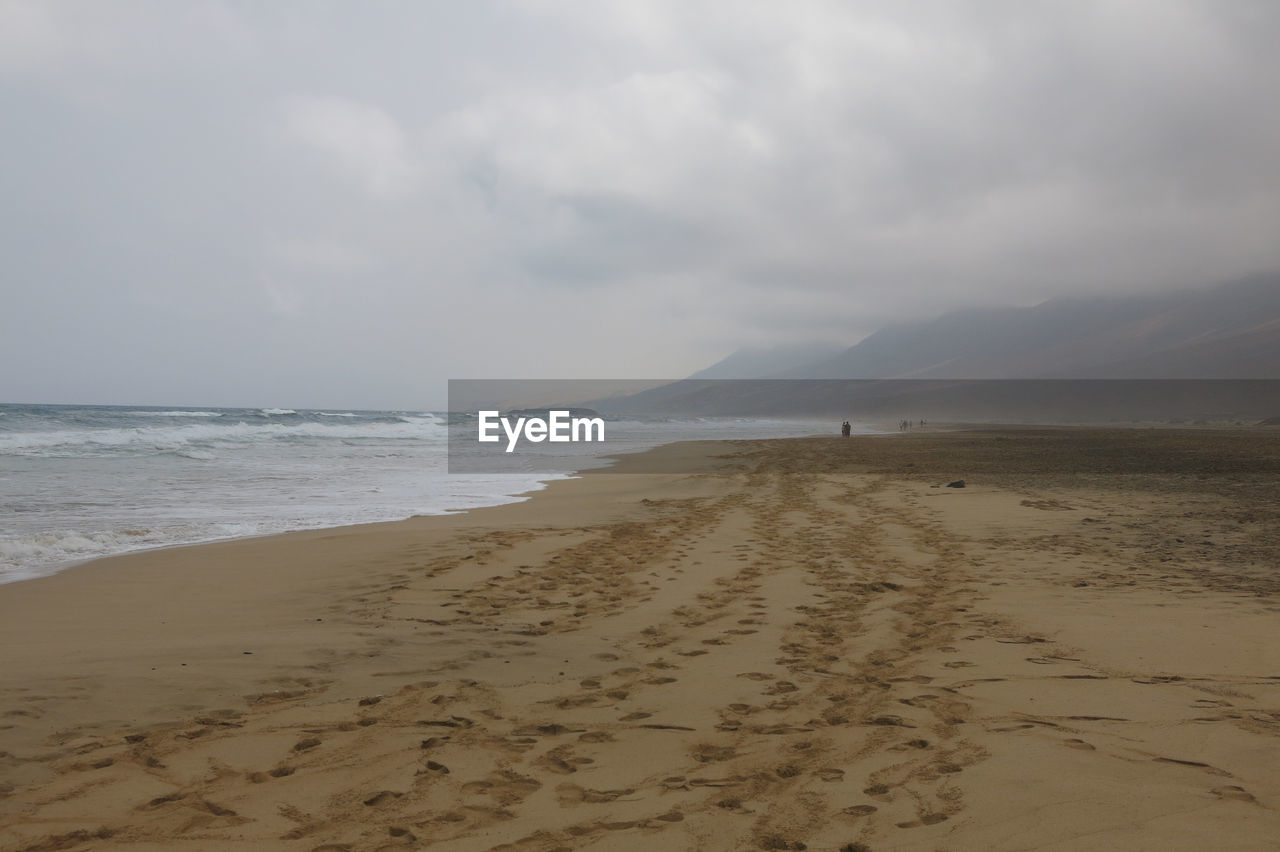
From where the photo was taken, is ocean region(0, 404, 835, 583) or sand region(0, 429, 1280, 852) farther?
ocean region(0, 404, 835, 583)

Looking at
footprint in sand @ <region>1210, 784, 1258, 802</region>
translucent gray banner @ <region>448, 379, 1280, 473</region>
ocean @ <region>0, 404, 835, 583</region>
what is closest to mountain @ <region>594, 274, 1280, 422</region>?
translucent gray banner @ <region>448, 379, 1280, 473</region>

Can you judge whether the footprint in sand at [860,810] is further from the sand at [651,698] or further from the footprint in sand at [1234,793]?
the footprint in sand at [1234,793]

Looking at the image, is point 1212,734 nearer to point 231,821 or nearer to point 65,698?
point 231,821

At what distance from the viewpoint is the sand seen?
8.46 feet

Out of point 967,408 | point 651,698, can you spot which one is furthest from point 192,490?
point 967,408

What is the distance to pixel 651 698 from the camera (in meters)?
3.78

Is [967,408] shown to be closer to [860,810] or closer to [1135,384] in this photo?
[1135,384]

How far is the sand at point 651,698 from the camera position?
2580mm

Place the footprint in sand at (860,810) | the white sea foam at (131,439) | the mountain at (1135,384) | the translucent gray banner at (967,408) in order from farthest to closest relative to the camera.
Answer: the mountain at (1135,384)
the translucent gray banner at (967,408)
the white sea foam at (131,439)
the footprint in sand at (860,810)

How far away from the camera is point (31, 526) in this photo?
29.9 feet

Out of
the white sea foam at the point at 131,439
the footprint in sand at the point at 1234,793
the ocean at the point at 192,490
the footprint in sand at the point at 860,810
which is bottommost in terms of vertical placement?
the ocean at the point at 192,490

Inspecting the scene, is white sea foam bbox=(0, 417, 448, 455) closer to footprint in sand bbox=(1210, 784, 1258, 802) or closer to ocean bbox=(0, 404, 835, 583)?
ocean bbox=(0, 404, 835, 583)

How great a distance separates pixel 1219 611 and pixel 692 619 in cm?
368

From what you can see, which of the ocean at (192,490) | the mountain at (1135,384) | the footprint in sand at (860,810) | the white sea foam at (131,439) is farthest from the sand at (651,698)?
the mountain at (1135,384)
